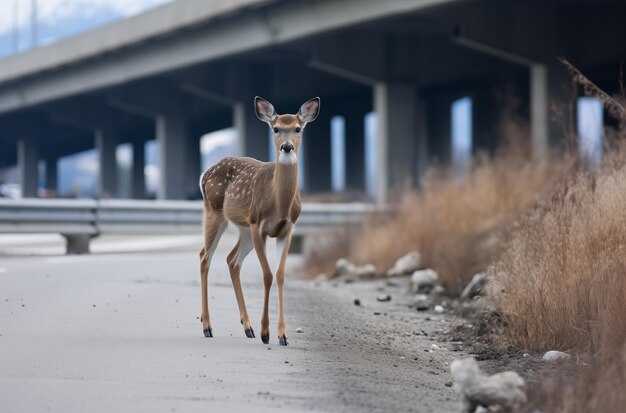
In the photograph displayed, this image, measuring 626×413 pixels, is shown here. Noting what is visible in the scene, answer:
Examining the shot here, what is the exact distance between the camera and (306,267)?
24000 mm

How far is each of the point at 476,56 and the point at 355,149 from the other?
83.6ft

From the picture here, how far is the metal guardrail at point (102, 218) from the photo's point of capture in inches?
989

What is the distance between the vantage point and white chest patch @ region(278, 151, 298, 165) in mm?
9469

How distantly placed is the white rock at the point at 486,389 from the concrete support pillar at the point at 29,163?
78.3 m

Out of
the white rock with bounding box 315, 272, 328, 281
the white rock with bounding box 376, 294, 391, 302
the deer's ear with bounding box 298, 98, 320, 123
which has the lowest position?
the white rock with bounding box 376, 294, 391, 302

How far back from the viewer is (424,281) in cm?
1834

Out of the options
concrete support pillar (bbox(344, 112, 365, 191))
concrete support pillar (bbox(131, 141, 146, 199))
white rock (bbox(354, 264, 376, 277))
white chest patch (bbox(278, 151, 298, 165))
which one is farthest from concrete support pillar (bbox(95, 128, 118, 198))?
white chest patch (bbox(278, 151, 298, 165))

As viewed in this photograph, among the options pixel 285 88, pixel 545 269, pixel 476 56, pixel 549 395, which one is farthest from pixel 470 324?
pixel 285 88

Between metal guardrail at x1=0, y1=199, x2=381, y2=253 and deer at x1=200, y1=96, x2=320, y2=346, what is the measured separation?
14.4 meters

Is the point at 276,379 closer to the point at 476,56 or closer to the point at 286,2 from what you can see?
the point at 286,2

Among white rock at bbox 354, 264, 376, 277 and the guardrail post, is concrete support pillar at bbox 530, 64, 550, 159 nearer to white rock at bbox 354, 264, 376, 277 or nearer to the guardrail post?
the guardrail post

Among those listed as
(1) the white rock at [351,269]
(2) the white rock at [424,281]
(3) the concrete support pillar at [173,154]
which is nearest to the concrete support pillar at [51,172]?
(3) the concrete support pillar at [173,154]

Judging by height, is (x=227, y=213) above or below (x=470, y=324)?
above

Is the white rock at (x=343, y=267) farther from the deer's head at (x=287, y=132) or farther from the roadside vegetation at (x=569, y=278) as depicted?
the deer's head at (x=287, y=132)
